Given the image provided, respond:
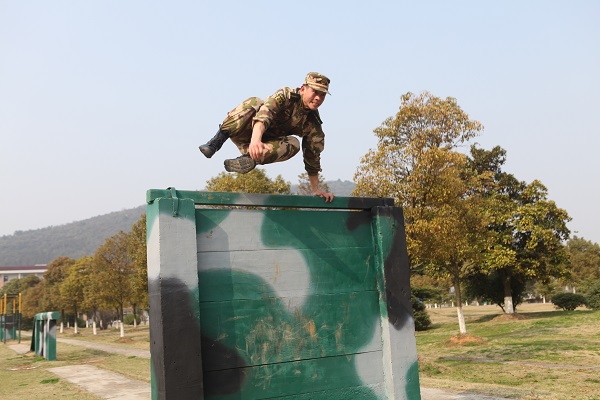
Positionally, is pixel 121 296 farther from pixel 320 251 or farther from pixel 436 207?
pixel 320 251

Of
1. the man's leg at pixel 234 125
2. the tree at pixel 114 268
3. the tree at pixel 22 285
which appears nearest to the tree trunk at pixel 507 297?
the tree at pixel 114 268

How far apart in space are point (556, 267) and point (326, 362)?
31788mm

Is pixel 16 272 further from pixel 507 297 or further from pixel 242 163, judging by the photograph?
pixel 242 163

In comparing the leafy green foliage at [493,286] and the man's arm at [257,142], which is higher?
the man's arm at [257,142]

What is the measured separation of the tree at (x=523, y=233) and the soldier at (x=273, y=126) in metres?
28.6

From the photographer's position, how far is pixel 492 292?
119 ft

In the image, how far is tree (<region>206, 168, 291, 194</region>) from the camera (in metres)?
26.5

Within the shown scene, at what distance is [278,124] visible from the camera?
4258 mm

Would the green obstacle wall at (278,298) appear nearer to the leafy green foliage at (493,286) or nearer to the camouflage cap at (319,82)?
the camouflage cap at (319,82)

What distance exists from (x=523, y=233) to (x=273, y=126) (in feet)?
105

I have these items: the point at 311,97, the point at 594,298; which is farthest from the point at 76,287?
the point at 311,97

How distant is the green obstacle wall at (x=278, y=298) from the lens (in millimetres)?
3186

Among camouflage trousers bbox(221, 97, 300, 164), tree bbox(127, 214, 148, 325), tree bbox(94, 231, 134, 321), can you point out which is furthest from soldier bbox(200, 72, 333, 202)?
tree bbox(94, 231, 134, 321)

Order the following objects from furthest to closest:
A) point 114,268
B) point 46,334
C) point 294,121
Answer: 1. point 114,268
2. point 46,334
3. point 294,121
